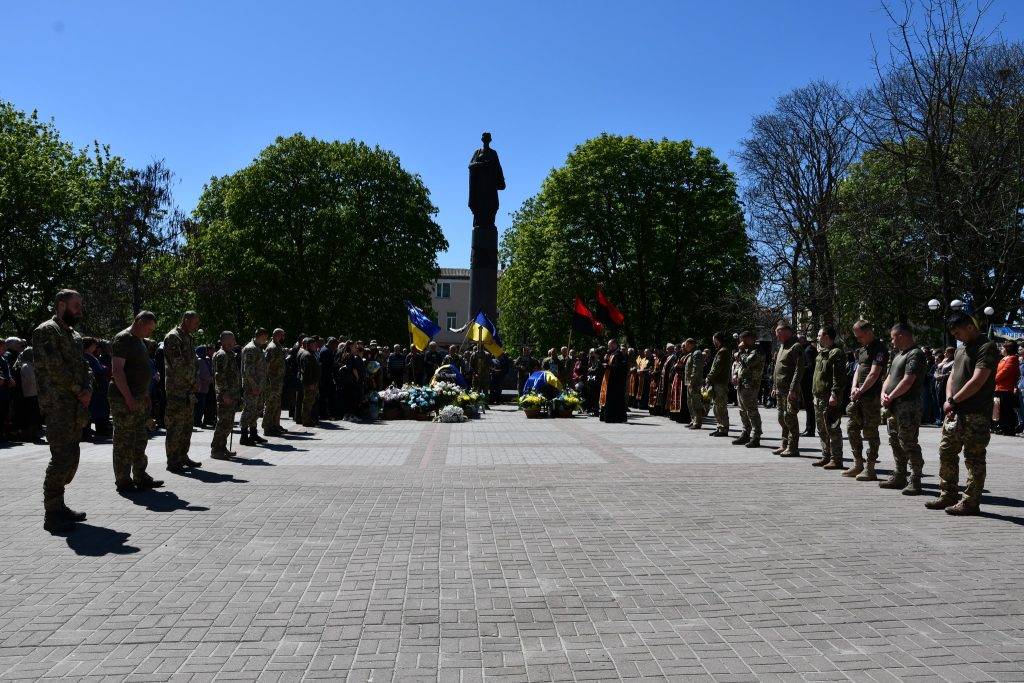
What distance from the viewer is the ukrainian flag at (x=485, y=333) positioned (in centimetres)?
2514

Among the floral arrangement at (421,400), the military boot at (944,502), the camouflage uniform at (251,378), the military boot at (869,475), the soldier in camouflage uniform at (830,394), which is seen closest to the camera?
the military boot at (944,502)

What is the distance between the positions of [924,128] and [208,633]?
26.5 metres

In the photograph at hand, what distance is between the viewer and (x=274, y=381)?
14.8 m

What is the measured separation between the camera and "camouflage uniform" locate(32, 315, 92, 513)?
6969 mm

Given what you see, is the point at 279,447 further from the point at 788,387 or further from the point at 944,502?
the point at 944,502

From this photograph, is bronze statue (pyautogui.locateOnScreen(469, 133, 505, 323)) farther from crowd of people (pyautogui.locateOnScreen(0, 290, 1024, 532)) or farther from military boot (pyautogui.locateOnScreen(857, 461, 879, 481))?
military boot (pyautogui.locateOnScreen(857, 461, 879, 481))

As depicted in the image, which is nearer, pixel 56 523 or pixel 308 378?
pixel 56 523

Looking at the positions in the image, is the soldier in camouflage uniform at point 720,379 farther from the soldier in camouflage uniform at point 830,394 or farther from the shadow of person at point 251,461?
the shadow of person at point 251,461

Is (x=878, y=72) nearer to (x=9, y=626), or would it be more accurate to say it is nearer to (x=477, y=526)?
(x=477, y=526)

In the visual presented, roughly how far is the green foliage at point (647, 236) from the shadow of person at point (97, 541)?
33.9 meters

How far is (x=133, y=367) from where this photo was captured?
8.89 m

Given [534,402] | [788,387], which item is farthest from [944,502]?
[534,402]

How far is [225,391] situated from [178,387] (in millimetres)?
1750

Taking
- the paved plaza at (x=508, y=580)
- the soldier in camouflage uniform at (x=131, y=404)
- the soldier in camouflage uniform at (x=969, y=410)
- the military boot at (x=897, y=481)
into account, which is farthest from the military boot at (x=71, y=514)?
the military boot at (x=897, y=481)
